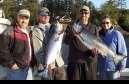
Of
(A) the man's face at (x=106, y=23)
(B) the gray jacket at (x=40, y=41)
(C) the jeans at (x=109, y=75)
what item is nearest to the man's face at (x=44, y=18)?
(B) the gray jacket at (x=40, y=41)

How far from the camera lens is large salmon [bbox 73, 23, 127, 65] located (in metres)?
5.33

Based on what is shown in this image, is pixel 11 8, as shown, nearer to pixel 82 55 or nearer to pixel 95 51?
pixel 82 55

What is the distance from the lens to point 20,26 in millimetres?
5184

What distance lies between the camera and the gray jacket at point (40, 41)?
5176 mm

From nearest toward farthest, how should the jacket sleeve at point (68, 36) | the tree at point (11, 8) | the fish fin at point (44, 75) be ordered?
1. the fish fin at point (44, 75)
2. the jacket sleeve at point (68, 36)
3. the tree at point (11, 8)

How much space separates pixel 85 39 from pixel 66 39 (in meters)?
0.37

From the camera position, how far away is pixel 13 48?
16.8 ft

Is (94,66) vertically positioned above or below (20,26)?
below

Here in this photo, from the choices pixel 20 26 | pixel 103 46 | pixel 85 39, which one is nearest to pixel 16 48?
pixel 20 26

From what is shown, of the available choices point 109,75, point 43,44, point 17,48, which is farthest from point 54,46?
point 109,75

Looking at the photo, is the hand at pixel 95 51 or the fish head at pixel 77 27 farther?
the hand at pixel 95 51

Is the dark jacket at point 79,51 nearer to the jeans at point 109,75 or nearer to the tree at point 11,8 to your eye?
the jeans at point 109,75

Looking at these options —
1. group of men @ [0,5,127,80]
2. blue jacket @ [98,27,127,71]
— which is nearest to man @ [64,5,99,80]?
group of men @ [0,5,127,80]

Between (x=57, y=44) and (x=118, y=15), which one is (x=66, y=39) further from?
(x=118, y=15)
